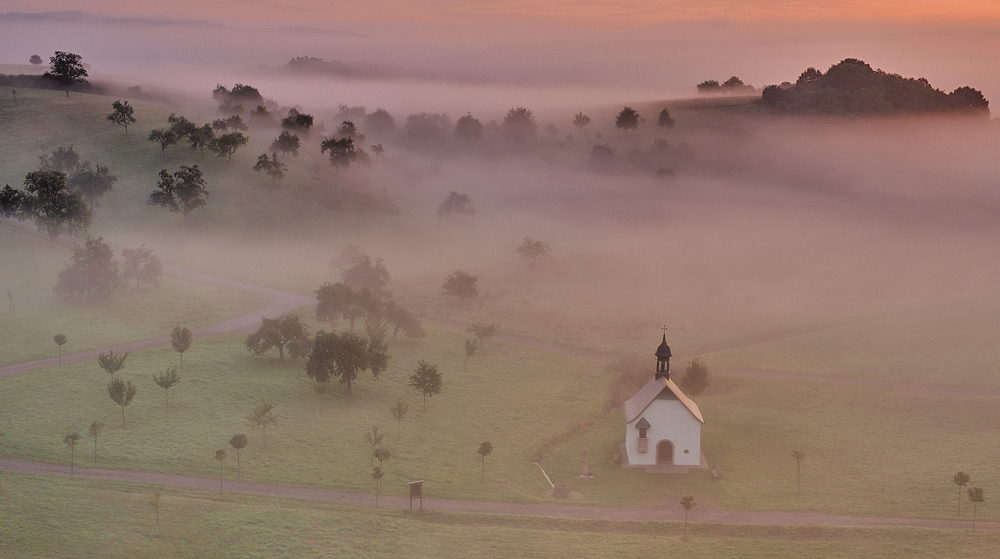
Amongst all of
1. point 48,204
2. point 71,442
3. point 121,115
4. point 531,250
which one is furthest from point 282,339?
point 121,115

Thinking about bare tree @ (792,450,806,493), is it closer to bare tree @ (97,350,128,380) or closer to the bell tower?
the bell tower

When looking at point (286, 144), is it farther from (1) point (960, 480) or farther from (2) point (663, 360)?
(1) point (960, 480)

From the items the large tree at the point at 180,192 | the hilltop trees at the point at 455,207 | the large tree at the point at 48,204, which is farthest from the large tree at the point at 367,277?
the hilltop trees at the point at 455,207

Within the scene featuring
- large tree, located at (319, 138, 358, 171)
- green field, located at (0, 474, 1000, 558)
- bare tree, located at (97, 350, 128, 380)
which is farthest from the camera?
large tree, located at (319, 138, 358, 171)

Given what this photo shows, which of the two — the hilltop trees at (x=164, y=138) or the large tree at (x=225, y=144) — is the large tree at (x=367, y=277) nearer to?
the large tree at (x=225, y=144)

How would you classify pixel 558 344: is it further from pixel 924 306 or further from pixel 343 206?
pixel 343 206

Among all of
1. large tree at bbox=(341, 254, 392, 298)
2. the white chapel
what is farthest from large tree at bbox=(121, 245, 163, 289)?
the white chapel

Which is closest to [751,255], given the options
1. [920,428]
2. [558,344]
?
[558,344]
